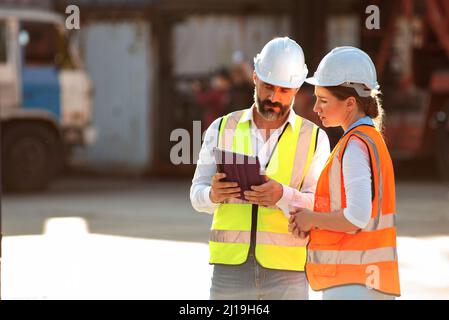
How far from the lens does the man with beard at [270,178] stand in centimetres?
466

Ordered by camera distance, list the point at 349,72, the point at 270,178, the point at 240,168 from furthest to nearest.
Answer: the point at 270,178, the point at 240,168, the point at 349,72

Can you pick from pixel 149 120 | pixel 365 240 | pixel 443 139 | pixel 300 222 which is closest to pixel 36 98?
pixel 149 120

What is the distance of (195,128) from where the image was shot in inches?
226

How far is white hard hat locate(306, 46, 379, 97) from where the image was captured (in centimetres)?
434

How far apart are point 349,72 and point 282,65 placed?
0.37 m

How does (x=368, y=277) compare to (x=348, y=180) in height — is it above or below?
below

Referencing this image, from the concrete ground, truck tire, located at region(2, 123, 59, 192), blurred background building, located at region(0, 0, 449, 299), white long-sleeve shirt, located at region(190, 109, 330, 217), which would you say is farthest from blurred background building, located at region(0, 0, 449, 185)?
white long-sleeve shirt, located at region(190, 109, 330, 217)

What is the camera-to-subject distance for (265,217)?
4707 millimetres

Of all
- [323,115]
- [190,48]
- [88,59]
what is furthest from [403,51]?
[323,115]

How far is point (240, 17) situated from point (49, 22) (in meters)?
5.34

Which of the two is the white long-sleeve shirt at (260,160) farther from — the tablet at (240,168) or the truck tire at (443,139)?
the truck tire at (443,139)

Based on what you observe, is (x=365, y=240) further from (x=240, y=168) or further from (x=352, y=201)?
(x=240, y=168)

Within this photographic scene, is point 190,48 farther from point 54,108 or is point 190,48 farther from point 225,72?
point 54,108

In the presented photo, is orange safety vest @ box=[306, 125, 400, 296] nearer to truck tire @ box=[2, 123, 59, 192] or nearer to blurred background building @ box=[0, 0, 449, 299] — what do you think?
blurred background building @ box=[0, 0, 449, 299]
